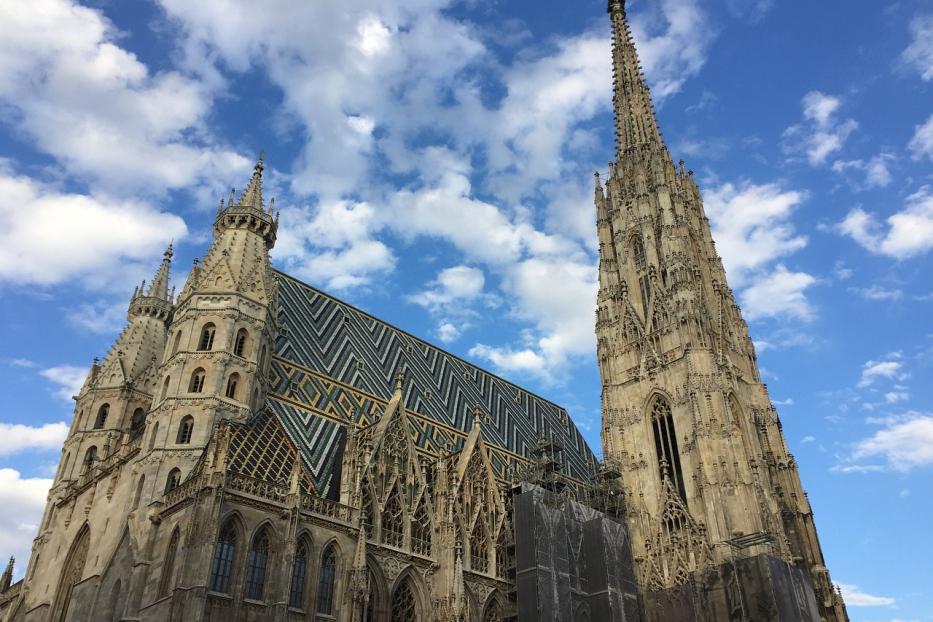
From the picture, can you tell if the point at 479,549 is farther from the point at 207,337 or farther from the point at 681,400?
the point at 207,337

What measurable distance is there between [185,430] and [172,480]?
6.73 ft

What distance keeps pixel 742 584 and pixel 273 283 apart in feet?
78.6

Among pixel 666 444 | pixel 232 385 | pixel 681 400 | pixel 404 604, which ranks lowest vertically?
pixel 404 604

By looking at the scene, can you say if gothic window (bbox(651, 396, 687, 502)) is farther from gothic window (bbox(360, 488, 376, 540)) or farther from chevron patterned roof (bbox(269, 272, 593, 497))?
gothic window (bbox(360, 488, 376, 540))

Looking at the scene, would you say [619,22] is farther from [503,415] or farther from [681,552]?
[681,552]

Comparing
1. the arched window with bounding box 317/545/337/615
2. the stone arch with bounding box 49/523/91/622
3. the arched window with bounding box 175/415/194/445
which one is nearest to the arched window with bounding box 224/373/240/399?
the arched window with bounding box 175/415/194/445

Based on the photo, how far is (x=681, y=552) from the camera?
114ft

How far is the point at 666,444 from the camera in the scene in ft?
127

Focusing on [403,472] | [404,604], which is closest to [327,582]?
[404,604]

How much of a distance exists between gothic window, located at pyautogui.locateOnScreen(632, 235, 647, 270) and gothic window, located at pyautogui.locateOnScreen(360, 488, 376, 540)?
2437cm

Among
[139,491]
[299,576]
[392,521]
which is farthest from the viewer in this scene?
[392,521]

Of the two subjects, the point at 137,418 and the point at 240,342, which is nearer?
the point at 240,342

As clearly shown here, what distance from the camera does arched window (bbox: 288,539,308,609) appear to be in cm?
2355

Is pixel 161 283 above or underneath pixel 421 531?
above
